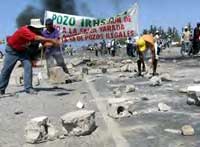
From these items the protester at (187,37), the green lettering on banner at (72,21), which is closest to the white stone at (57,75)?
the green lettering on banner at (72,21)

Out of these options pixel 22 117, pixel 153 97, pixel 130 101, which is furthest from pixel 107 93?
pixel 22 117

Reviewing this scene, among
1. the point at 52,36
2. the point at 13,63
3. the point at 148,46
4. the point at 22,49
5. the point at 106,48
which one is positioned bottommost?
the point at 106,48

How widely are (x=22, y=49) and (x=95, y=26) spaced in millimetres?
15490

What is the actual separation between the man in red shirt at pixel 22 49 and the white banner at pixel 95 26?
563 inches

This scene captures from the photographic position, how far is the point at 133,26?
27609mm

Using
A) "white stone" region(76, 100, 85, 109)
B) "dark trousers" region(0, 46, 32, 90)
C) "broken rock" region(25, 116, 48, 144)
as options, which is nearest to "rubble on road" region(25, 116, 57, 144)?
"broken rock" region(25, 116, 48, 144)

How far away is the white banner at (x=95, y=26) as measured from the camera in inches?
1092

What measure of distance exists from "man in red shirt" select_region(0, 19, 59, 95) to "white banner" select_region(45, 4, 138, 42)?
14.3 meters

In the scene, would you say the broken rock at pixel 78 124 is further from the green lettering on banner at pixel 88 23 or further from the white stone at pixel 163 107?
the green lettering on banner at pixel 88 23

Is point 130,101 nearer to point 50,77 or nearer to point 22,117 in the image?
point 22,117

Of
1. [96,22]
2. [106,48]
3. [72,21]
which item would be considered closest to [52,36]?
[72,21]

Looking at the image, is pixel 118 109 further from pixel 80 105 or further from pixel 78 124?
pixel 78 124

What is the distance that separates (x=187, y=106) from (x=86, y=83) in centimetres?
587

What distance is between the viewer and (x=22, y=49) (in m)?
13.1
